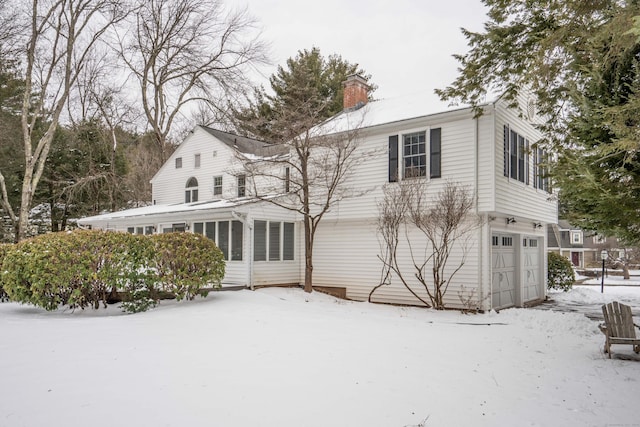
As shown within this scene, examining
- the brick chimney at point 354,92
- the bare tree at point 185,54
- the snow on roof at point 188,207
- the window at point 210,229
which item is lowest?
the window at point 210,229

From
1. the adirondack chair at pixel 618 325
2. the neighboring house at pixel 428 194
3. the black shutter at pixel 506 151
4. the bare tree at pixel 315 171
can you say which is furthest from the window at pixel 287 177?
the adirondack chair at pixel 618 325

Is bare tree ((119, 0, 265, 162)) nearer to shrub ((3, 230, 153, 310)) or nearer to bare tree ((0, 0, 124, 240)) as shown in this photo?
bare tree ((0, 0, 124, 240))

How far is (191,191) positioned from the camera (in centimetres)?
1872

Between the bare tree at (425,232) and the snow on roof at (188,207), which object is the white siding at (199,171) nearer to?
the snow on roof at (188,207)

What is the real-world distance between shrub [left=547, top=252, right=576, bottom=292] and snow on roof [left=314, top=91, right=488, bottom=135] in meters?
8.31

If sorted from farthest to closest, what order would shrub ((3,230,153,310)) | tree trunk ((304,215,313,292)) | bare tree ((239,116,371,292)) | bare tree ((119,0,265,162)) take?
bare tree ((119,0,265,162)) < tree trunk ((304,215,313,292)) < bare tree ((239,116,371,292)) < shrub ((3,230,153,310))

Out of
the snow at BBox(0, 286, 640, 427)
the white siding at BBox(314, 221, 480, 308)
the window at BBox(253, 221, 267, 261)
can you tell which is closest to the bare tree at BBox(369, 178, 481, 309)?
the white siding at BBox(314, 221, 480, 308)

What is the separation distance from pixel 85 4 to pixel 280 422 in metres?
20.0

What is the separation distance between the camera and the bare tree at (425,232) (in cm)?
1167

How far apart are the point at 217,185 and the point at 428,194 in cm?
913

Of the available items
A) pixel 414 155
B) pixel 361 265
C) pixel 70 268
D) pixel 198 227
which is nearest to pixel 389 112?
pixel 414 155

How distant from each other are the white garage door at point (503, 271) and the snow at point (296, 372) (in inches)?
143

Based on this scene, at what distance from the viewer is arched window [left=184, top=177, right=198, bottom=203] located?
731 inches

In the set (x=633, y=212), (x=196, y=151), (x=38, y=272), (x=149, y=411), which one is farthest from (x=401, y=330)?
(x=196, y=151)
